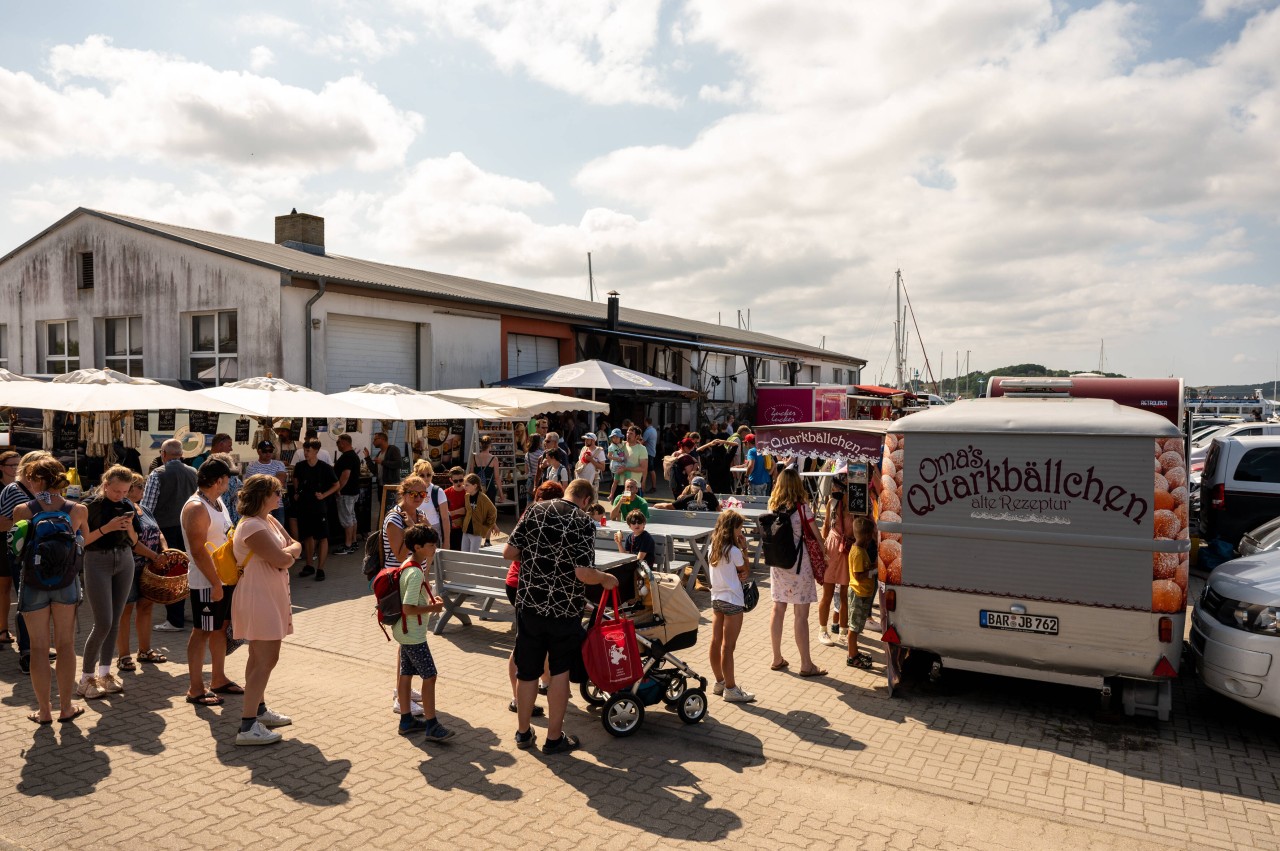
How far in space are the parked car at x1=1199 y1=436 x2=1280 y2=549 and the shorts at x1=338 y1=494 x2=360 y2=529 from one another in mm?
12166

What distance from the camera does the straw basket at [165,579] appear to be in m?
6.64

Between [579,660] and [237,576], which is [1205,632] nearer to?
[579,660]

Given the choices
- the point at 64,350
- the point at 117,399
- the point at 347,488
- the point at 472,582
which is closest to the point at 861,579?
the point at 472,582

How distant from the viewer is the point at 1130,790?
16.7 feet

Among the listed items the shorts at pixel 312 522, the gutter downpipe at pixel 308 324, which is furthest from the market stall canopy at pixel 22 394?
the gutter downpipe at pixel 308 324

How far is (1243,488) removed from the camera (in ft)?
37.8

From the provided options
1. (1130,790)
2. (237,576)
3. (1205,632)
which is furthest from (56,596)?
(1205,632)

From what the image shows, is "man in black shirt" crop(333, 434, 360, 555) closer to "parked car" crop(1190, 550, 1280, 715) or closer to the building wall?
the building wall

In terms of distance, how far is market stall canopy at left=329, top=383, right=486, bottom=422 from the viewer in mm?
12750

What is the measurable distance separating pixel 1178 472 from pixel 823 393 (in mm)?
22972

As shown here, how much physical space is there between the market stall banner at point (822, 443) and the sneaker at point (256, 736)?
224 inches

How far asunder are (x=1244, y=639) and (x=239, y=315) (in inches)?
667

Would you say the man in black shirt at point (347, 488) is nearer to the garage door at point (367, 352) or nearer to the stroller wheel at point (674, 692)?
the garage door at point (367, 352)

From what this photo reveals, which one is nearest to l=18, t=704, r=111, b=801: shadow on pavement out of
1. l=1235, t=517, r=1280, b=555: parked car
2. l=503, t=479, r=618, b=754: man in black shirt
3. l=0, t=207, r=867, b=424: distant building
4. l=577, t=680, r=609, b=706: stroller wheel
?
l=503, t=479, r=618, b=754: man in black shirt
